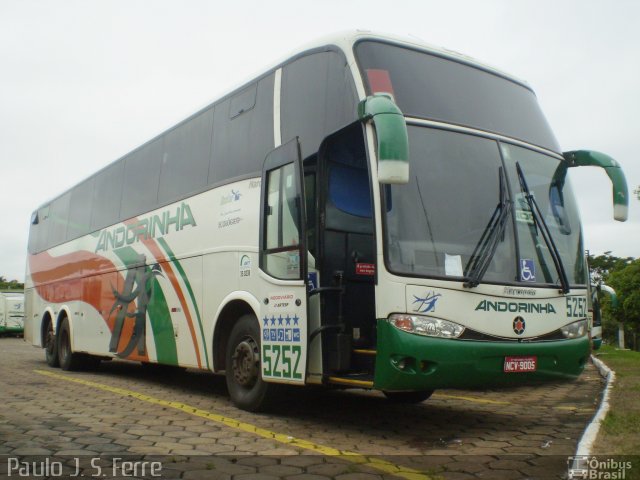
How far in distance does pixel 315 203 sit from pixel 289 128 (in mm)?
964

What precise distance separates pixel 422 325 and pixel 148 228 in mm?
6032

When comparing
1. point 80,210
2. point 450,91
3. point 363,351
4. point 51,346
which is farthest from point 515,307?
point 51,346

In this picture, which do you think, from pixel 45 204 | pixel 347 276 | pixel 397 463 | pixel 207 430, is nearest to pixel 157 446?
pixel 207 430

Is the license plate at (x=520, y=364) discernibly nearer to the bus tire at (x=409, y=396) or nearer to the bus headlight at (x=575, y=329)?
the bus headlight at (x=575, y=329)

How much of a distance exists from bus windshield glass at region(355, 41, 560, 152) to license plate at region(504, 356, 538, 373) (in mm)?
2233

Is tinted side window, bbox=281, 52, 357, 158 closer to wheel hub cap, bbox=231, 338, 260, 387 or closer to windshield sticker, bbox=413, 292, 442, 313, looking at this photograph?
windshield sticker, bbox=413, 292, 442, 313

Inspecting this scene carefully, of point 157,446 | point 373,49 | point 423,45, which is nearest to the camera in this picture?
point 157,446

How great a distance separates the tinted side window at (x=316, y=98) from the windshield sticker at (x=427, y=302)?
1792mm

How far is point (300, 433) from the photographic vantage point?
6.30 metres

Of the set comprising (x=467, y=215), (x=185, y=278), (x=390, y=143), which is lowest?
(x=185, y=278)

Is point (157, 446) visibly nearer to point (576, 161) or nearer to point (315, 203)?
point (315, 203)

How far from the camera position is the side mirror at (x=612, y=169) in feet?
23.2

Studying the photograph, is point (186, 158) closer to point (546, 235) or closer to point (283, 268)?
point (283, 268)

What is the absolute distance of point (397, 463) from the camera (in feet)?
16.5
